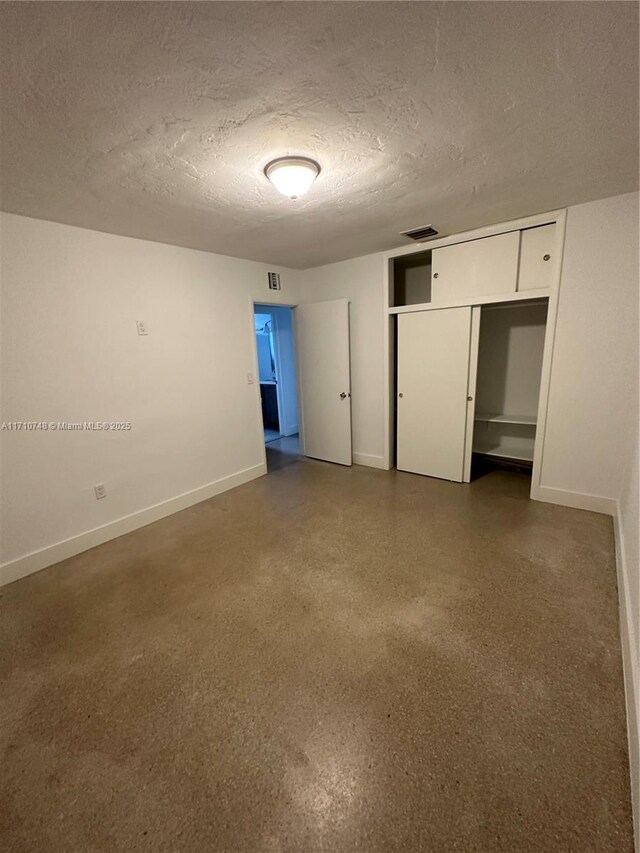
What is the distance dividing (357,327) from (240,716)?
3.52m

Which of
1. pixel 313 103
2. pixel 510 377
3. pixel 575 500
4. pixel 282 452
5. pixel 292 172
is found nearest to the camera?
pixel 313 103

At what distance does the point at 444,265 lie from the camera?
3.17 m

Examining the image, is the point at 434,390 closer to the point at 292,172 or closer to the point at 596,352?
the point at 596,352

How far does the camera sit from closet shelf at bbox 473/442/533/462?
141 inches

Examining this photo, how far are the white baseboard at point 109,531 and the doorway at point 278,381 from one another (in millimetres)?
1066

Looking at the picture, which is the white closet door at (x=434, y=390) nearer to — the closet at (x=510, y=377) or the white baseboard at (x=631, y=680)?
the closet at (x=510, y=377)

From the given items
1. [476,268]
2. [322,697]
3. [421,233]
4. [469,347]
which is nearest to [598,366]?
[469,347]

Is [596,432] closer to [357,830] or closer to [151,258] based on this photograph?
[357,830]

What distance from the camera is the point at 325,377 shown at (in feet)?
13.6

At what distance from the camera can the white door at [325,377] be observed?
3.91 meters

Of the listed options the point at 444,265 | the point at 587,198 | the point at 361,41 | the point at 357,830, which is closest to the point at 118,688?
the point at 357,830

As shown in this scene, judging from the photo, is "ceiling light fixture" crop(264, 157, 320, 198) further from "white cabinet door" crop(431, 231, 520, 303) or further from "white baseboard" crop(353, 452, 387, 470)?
"white baseboard" crop(353, 452, 387, 470)

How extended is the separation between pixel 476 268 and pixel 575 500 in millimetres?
2208

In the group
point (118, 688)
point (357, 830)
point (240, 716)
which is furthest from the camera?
point (118, 688)
